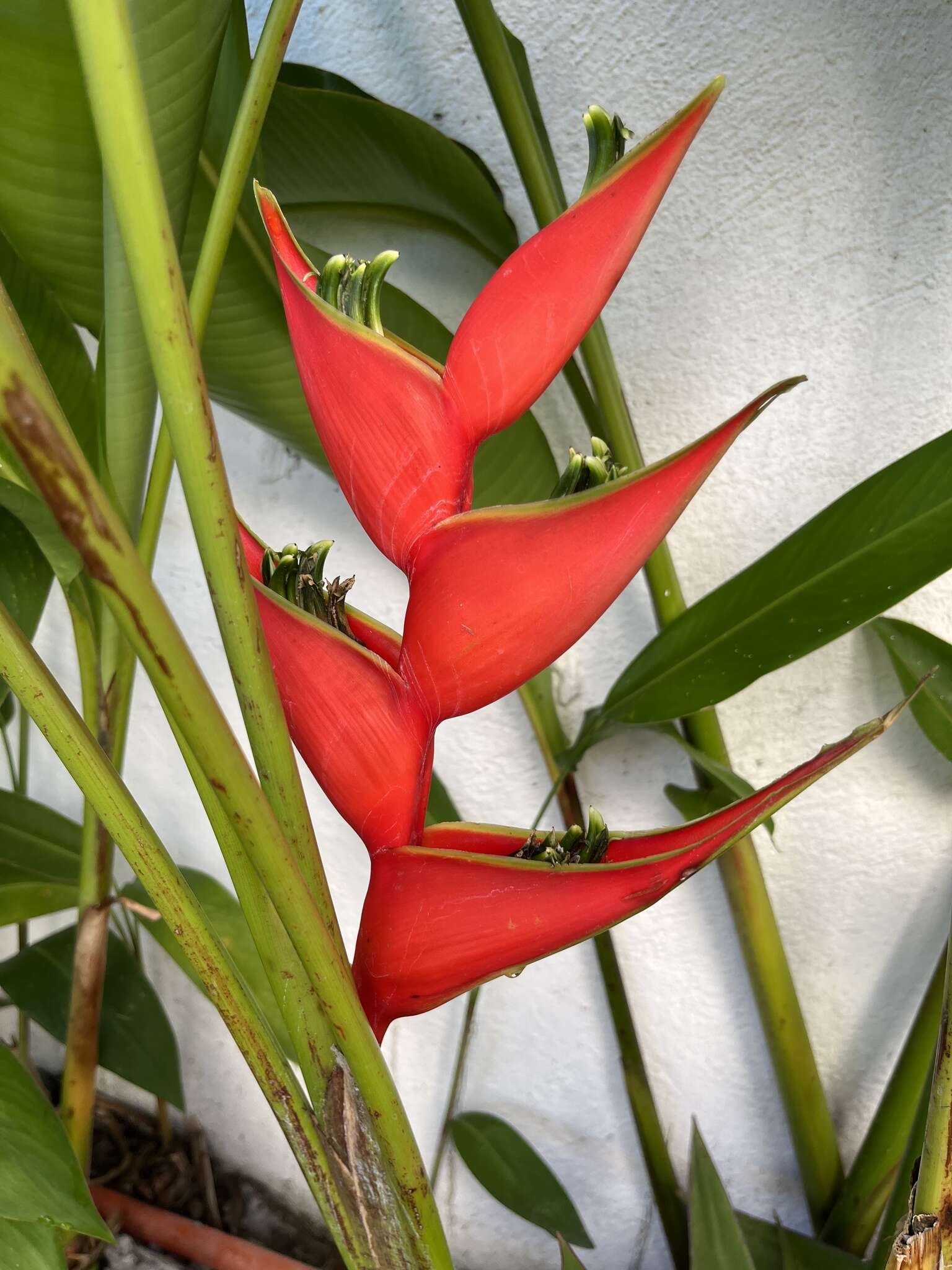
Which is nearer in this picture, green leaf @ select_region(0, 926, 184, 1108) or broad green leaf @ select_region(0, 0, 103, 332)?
broad green leaf @ select_region(0, 0, 103, 332)

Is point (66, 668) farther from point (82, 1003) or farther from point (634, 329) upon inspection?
point (634, 329)

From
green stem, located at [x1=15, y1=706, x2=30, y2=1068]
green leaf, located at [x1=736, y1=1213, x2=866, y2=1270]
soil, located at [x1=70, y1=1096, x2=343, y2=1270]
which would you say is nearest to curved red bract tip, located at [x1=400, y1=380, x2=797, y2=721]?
green leaf, located at [x1=736, y1=1213, x2=866, y2=1270]

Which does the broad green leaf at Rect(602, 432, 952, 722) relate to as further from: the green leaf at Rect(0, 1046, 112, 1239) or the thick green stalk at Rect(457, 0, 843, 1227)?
the green leaf at Rect(0, 1046, 112, 1239)

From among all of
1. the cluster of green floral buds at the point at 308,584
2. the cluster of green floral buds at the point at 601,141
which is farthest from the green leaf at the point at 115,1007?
the cluster of green floral buds at the point at 601,141

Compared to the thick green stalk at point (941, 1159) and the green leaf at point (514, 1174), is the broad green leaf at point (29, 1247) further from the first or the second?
the green leaf at point (514, 1174)

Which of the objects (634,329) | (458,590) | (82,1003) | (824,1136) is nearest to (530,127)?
(634,329)
